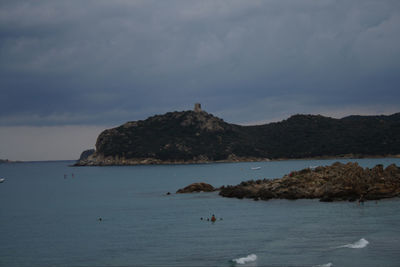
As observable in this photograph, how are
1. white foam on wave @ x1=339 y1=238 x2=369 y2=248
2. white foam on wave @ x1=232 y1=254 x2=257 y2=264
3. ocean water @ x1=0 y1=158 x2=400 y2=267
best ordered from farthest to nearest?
1. white foam on wave @ x1=339 y1=238 x2=369 y2=248
2. ocean water @ x1=0 y1=158 x2=400 y2=267
3. white foam on wave @ x1=232 y1=254 x2=257 y2=264

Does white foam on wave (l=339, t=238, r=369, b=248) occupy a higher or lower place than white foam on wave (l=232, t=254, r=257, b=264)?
higher

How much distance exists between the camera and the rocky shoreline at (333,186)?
189ft

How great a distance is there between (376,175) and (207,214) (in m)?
23.8

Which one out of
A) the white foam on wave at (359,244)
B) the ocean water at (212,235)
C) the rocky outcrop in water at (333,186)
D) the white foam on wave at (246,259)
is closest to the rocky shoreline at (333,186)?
the rocky outcrop in water at (333,186)

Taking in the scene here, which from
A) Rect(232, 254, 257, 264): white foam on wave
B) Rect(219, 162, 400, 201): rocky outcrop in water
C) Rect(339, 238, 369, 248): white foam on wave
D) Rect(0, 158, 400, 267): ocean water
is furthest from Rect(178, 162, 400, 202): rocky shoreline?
Rect(232, 254, 257, 264): white foam on wave

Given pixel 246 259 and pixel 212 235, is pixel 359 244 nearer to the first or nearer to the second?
pixel 246 259

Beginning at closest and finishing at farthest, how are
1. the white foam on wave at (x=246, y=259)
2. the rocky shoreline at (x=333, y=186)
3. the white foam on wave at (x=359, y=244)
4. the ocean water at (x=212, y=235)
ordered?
the white foam on wave at (x=246, y=259)
the ocean water at (x=212, y=235)
the white foam on wave at (x=359, y=244)
the rocky shoreline at (x=333, y=186)

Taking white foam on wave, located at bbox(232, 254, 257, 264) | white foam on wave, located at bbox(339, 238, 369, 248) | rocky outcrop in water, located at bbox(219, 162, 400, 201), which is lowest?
white foam on wave, located at bbox(232, 254, 257, 264)

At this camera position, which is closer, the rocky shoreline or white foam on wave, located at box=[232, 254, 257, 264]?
white foam on wave, located at box=[232, 254, 257, 264]

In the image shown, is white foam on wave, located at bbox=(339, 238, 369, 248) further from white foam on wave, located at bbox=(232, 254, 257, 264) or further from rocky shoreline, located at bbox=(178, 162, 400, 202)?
rocky shoreline, located at bbox=(178, 162, 400, 202)

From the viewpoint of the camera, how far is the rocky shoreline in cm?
5762

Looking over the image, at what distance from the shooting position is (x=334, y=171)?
66125mm

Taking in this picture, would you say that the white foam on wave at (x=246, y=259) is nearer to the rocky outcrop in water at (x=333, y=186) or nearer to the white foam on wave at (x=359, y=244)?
the white foam on wave at (x=359, y=244)

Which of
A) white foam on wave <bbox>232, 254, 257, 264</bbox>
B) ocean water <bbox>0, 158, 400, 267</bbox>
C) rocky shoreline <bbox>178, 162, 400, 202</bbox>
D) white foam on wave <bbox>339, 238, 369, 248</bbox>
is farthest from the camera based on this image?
rocky shoreline <bbox>178, 162, 400, 202</bbox>
